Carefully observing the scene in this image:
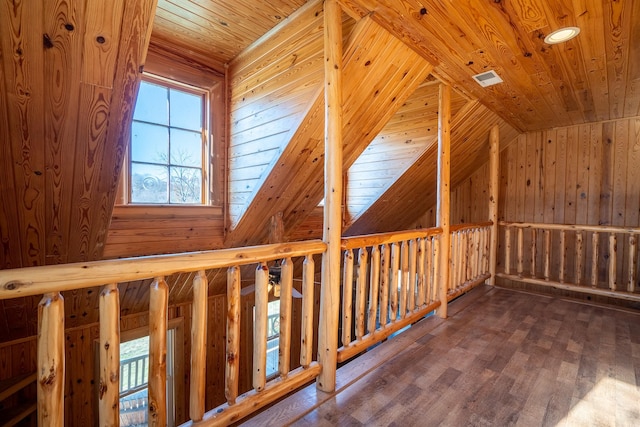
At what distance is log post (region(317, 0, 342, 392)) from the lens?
167 cm

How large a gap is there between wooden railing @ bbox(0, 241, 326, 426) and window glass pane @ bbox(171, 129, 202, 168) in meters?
1.69

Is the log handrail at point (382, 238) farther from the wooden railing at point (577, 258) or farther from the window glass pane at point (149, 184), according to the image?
the wooden railing at point (577, 258)

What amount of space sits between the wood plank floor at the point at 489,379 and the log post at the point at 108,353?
0.73 meters

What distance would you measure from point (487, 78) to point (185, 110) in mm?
2700

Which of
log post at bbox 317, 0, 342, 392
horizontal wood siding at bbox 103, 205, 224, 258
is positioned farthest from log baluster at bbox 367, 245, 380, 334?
horizontal wood siding at bbox 103, 205, 224, 258

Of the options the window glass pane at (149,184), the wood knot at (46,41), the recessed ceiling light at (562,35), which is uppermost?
the recessed ceiling light at (562,35)

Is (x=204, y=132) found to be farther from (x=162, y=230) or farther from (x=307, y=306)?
(x=307, y=306)

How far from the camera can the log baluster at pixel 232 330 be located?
1399 millimetres

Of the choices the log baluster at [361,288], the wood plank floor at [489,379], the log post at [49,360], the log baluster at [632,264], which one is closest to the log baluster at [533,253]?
the log baluster at [632,264]

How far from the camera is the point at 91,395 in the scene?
292 centimetres

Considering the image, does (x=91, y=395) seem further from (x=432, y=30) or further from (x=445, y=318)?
(x=432, y=30)

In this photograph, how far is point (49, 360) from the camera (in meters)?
0.95

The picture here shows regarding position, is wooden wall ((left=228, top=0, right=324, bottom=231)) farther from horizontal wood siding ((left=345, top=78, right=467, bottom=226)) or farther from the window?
horizontal wood siding ((left=345, top=78, right=467, bottom=226))

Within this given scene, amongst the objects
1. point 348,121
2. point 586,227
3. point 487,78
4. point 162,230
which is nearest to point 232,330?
point 162,230
